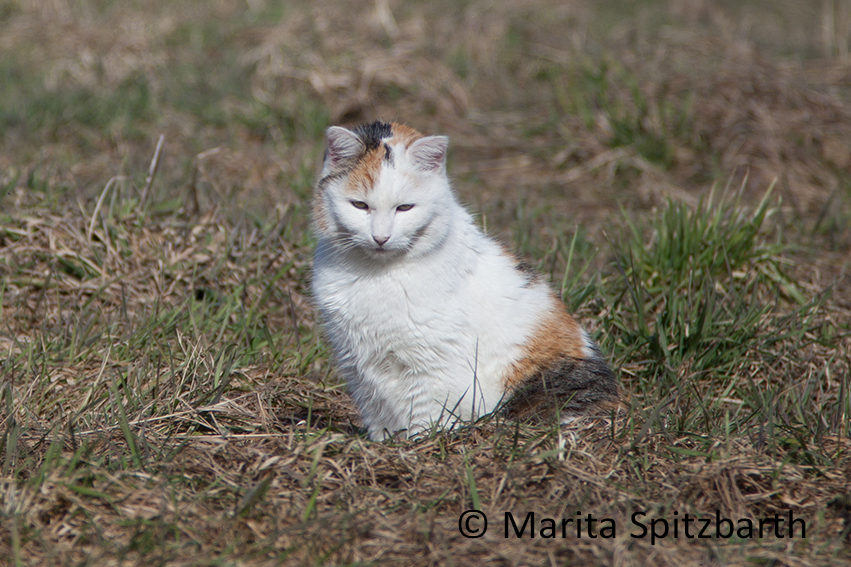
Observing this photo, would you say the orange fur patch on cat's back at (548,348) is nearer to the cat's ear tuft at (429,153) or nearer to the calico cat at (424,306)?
the calico cat at (424,306)

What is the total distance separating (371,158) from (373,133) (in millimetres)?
161

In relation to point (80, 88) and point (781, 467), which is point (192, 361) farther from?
point (80, 88)

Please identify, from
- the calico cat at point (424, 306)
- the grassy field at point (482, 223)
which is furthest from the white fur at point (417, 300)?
the grassy field at point (482, 223)

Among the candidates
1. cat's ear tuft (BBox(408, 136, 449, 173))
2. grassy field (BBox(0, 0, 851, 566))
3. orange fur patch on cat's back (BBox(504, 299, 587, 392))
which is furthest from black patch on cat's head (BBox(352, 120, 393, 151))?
grassy field (BBox(0, 0, 851, 566))

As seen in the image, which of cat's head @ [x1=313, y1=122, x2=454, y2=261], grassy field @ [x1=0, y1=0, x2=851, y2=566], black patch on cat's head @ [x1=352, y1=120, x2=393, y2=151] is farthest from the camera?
black patch on cat's head @ [x1=352, y1=120, x2=393, y2=151]

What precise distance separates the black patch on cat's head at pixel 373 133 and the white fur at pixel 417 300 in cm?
9

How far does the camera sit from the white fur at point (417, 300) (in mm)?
2625

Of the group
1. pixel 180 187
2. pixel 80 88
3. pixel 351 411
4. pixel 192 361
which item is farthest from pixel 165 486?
pixel 80 88

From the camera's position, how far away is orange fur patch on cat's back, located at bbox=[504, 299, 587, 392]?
2715 mm

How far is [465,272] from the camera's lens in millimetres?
2734

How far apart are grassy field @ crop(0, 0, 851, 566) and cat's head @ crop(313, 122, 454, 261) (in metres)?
0.68

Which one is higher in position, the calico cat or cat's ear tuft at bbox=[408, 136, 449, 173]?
cat's ear tuft at bbox=[408, 136, 449, 173]

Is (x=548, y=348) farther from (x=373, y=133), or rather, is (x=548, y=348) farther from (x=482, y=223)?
(x=482, y=223)

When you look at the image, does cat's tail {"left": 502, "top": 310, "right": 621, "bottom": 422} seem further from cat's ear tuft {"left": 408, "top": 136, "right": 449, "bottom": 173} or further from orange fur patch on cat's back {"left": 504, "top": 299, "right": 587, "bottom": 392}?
cat's ear tuft {"left": 408, "top": 136, "right": 449, "bottom": 173}
